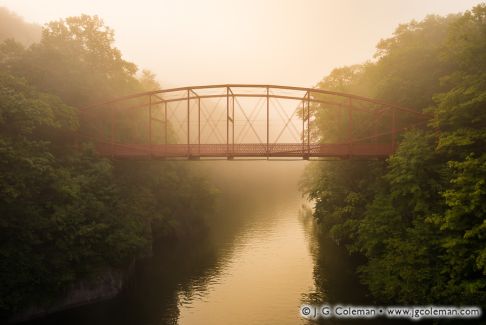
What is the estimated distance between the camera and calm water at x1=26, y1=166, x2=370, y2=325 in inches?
952

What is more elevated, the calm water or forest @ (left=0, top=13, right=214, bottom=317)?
forest @ (left=0, top=13, right=214, bottom=317)

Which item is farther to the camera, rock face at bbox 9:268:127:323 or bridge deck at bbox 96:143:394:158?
bridge deck at bbox 96:143:394:158

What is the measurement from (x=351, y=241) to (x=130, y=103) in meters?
24.1

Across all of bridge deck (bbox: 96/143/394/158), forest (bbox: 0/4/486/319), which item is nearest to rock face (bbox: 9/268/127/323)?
forest (bbox: 0/4/486/319)

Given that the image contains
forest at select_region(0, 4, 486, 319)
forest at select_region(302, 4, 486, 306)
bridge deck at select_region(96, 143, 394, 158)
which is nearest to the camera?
forest at select_region(302, 4, 486, 306)

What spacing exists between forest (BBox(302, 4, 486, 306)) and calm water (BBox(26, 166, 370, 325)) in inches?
→ 173

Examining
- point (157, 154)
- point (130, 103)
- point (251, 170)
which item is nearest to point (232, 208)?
point (130, 103)

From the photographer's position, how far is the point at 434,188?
73.0 ft

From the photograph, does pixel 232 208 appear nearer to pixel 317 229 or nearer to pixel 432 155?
pixel 317 229

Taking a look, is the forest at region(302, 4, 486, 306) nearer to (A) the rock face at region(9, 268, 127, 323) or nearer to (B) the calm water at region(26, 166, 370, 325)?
(B) the calm water at region(26, 166, 370, 325)

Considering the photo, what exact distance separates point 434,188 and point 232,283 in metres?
15.4

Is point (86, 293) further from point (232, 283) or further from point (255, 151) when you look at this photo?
point (255, 151)

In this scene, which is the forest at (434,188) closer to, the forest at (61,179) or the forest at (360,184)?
the forest at (360,184)

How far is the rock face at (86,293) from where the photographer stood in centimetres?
2252
